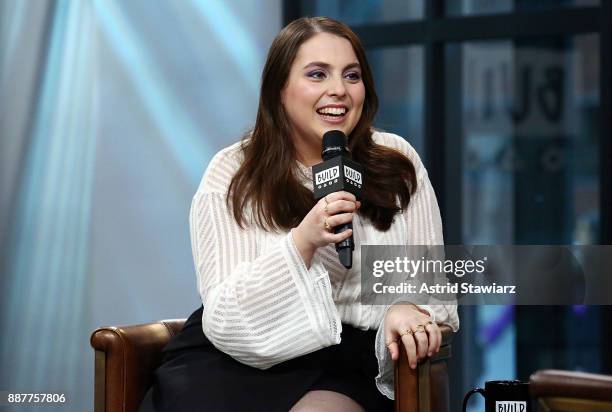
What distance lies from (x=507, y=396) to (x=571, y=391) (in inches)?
28.3

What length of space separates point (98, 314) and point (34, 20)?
1422 mm

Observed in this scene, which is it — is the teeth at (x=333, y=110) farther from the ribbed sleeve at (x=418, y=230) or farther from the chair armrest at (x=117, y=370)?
the chair armrest at (x=117, y=370)

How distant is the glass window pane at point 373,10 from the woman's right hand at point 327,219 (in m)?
3.17

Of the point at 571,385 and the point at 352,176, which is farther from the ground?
the point at 352,176

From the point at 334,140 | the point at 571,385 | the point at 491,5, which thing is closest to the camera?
the point at 571,385

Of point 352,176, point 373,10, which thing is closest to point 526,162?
point 373,10

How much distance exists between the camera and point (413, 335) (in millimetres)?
2012

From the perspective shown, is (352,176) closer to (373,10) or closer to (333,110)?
(333,110)

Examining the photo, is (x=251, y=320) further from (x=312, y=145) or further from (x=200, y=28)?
(x=200, y=28)

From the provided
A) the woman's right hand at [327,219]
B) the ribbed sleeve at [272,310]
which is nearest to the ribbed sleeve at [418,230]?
the ribbed sleeve at [272,310]

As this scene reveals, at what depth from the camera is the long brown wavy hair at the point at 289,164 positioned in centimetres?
223

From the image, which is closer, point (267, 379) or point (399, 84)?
point (267, 379)

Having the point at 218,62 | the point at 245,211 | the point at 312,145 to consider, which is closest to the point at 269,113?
the point at 312,145

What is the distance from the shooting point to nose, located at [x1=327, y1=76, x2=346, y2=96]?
7.30 ft
